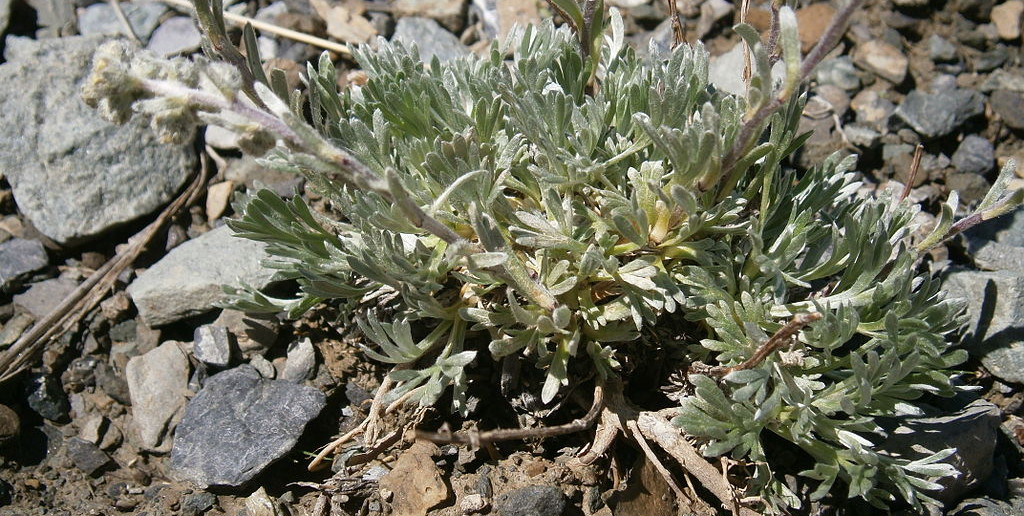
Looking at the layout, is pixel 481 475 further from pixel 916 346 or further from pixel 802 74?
pixel 802 74

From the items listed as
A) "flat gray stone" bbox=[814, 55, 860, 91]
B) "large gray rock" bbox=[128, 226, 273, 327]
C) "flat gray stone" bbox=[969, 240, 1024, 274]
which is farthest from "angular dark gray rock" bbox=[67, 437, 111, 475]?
"flat gray stone" bbox=[814, 55, 860, 91]

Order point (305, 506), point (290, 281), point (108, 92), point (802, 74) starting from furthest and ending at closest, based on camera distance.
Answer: point (290, 281), point (305, 506), point (802, 74), point (108, 92)

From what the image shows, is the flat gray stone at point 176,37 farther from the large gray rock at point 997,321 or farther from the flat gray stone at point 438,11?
the large gray rock at point 997,321

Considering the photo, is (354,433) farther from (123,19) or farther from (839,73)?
(839,73)

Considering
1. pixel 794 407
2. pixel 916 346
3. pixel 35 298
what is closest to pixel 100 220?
pixel 35 298

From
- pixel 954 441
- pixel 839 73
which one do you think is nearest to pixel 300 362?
pixel 954 441

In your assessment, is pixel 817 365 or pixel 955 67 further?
pixel 955 67

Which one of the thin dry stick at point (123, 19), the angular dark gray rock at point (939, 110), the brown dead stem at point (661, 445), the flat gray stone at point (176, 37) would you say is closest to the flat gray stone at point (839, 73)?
the angular dark gray rock at point (939, 110)
